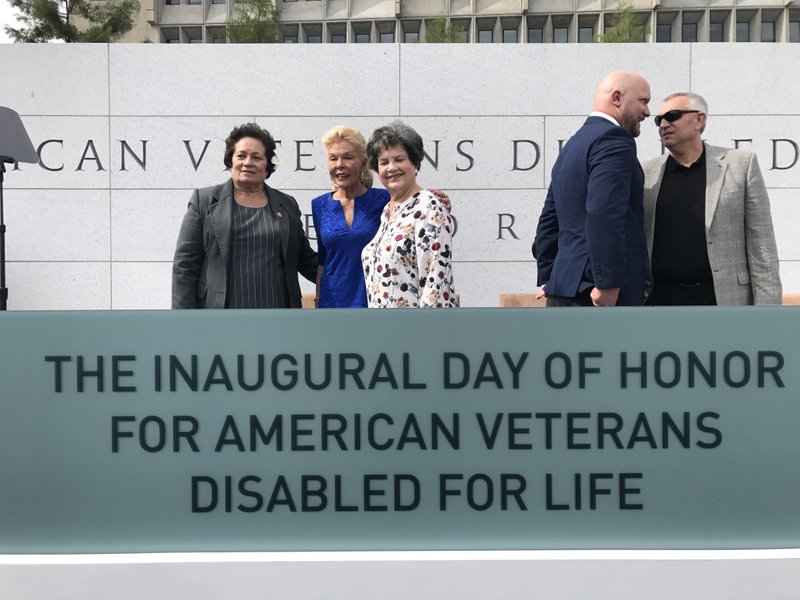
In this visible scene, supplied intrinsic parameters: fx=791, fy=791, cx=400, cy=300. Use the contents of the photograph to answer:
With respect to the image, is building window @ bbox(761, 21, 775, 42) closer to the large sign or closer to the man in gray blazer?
the large sign

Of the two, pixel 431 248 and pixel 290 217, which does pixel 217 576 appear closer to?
pixel 431 248

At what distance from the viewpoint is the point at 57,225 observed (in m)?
6.97

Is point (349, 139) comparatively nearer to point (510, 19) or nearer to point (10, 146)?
point (10, 146)

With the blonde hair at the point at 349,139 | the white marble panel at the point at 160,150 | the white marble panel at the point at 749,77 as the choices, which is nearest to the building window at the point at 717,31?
the white marble panel at the point at 749,77

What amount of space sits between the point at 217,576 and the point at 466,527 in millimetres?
603

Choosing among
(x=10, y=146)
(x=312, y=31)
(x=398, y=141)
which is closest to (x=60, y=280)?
(x=10, y=146)

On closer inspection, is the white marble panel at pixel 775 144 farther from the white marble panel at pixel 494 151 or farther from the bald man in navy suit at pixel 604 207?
the bald man in navy suit at pixel 604 207

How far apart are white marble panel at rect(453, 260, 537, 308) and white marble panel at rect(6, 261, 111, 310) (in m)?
3.14

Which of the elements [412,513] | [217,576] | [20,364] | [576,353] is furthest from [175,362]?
[576,353]

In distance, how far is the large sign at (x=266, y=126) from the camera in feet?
22.8

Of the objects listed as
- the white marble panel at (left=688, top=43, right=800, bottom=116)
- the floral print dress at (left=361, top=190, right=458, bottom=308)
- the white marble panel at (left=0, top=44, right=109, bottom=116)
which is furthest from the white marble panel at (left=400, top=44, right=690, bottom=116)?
the floral print dress at (left=361, top=190, right=458, bottom=308)

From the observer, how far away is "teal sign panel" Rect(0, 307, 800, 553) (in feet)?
6.28

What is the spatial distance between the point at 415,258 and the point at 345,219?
0.65m

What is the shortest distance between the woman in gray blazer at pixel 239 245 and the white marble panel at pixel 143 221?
12.5 feet
